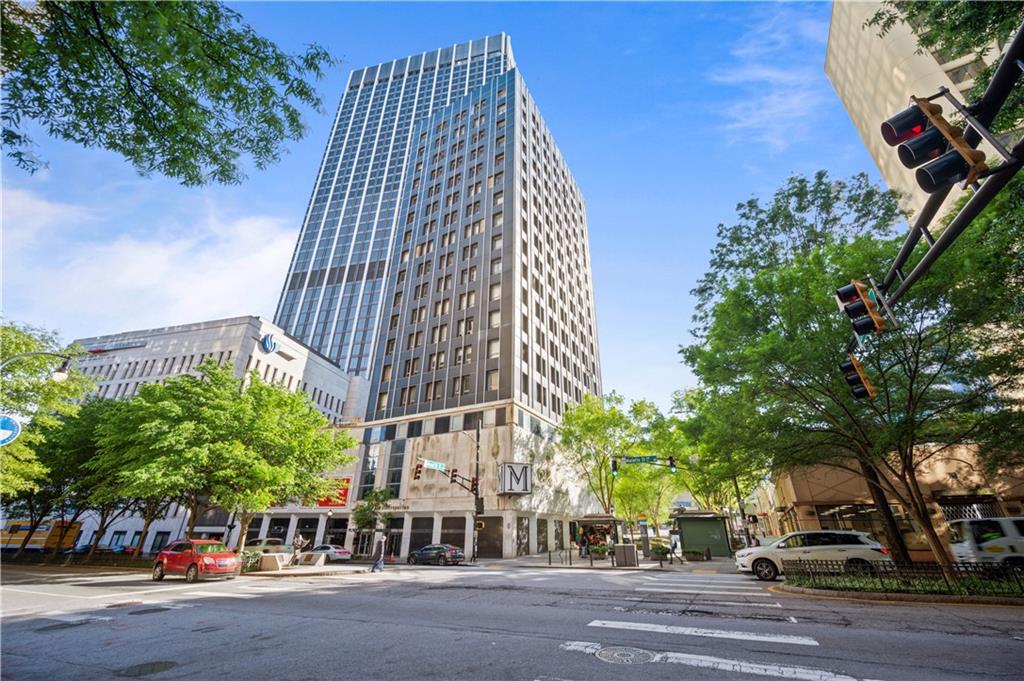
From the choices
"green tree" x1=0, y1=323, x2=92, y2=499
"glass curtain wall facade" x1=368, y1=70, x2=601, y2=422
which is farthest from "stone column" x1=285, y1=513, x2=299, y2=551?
"green tree" x1=0, y1=323, x2=92, y2=499

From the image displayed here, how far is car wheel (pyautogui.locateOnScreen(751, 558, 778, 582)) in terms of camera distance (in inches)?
647

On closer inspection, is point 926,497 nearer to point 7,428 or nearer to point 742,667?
point 742,667

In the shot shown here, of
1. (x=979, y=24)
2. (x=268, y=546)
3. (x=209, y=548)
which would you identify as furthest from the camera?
(x=268, y=546)

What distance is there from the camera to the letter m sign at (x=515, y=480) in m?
34.5

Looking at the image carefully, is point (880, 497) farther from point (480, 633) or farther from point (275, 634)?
point (275, 634)

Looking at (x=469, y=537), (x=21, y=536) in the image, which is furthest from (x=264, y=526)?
(x=469, y=537)

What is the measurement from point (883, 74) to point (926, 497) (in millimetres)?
37423

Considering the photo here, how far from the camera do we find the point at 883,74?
37.9m

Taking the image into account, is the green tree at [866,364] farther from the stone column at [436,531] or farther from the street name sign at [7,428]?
the stone column at [436,531]

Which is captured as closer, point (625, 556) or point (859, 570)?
point (859, 570)

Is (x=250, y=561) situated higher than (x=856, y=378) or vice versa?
(x=856, y=378)

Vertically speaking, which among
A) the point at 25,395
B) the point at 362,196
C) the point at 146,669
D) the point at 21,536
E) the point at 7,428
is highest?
the point at 362,196

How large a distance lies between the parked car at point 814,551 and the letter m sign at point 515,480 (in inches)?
774

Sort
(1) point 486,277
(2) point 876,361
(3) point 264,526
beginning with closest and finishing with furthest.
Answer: (2) point 876,361, (1) point 486,277, (3) point 264,526
